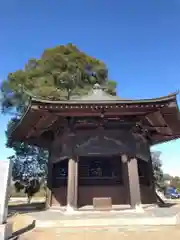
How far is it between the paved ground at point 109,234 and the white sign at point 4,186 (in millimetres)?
1118

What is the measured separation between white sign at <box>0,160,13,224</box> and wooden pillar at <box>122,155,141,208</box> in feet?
18.6

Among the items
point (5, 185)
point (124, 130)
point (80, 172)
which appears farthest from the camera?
point (80, 172)

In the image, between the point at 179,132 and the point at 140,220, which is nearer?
the point at 140,220

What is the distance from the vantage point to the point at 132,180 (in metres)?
9.07

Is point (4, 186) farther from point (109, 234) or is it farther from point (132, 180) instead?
point (132, 180)

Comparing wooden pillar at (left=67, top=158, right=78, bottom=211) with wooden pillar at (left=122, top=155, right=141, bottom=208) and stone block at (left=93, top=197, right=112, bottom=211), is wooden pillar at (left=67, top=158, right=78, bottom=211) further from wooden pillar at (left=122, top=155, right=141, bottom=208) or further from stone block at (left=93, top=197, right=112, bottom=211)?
wooden pillar at (left=122, top=155, right=141, bottom=208)

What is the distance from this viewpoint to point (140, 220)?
274 inches

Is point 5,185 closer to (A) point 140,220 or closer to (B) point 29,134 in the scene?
(A) point 140,220

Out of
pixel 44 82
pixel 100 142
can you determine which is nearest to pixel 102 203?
pixel 100 142

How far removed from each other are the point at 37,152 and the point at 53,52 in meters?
10.7

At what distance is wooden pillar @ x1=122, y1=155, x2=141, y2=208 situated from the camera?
8.84 meters

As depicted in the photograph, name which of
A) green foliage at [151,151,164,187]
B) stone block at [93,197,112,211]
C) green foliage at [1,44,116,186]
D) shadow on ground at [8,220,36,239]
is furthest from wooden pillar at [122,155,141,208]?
green foliage at [151,151,164,187]

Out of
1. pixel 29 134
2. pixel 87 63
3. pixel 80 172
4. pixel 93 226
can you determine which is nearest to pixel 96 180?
pixel 80 172

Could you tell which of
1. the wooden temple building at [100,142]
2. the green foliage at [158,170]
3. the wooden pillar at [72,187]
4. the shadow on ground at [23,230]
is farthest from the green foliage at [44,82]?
the green foliage at [158,170]
